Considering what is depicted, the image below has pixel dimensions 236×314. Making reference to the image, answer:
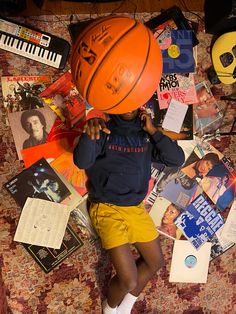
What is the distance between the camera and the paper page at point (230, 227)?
241 cm

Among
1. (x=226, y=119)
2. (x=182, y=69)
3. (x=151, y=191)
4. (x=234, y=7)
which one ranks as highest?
(x=234, y=7)

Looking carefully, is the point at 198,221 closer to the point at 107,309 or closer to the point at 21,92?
the point at 107,309

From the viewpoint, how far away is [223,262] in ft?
7.95

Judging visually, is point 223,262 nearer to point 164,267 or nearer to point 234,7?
point 164,267

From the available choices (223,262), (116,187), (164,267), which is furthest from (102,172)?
(223,262)

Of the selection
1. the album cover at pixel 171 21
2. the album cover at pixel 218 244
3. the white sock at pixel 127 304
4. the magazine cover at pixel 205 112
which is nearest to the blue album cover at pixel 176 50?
the album cover at pixel 171 21

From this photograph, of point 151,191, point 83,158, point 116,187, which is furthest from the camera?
point 151,191

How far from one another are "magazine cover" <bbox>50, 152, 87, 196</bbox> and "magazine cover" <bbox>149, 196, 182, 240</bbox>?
422 millimetres

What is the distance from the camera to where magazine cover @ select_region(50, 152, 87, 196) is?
2225 mm

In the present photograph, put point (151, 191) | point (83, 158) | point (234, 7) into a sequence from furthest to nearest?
point (151, 191), point (234, 7), point (83, 158)

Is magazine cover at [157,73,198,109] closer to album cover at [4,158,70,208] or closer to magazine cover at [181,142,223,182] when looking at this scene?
magazine cover at [181,142,223,182]

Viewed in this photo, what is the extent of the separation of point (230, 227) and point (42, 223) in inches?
42.6

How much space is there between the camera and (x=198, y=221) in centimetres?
237

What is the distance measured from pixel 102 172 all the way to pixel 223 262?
0.97m
